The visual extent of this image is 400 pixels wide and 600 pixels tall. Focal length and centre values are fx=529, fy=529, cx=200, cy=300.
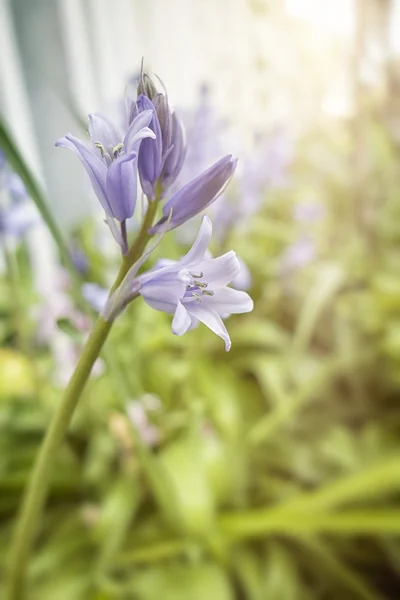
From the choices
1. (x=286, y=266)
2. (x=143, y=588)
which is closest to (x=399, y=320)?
(x=286, y=266)

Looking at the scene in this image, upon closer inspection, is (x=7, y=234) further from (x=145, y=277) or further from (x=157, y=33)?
(x=157, y=33)

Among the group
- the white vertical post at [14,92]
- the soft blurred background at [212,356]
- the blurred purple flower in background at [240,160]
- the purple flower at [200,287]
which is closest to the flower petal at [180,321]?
the purple flower at [200,287]

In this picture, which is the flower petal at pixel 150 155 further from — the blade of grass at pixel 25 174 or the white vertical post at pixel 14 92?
the white vertical post at pixel 14 92

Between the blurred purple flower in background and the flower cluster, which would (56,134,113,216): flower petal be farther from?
the blurred purple flower in background

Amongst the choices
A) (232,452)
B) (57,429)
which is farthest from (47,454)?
(232,452)

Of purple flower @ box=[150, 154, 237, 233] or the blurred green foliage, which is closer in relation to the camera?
purple flower @ box=[150, 154, 237, 233]

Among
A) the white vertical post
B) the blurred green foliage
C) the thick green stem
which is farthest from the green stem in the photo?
the white vertical post
